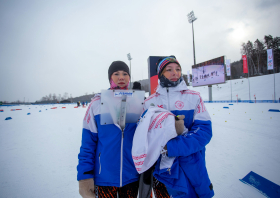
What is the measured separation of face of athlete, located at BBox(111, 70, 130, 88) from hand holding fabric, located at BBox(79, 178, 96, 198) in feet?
3.33

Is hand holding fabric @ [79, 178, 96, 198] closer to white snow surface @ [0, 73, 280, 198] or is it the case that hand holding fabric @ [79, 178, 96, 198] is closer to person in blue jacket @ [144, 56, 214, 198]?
person in blue jacket @ [144, 56, 214, 198]

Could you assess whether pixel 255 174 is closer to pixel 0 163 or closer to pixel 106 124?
pixel 106 124

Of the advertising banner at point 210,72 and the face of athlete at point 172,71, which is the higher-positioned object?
the advertising banner at point 210,72

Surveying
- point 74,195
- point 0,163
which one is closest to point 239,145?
point 74,195

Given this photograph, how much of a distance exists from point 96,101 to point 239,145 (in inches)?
153

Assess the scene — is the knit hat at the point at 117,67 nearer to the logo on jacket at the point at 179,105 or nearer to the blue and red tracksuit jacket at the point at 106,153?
the blue and red tracksuit jacket at the point at 106,153

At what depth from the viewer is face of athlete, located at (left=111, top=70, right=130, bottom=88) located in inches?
53.5

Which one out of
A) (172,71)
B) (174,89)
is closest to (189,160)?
(174,89)

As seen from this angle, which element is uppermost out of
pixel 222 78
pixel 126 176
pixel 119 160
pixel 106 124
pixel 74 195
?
pixel 222 78

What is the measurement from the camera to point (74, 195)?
72.1 inches

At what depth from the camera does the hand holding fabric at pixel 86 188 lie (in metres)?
1.07

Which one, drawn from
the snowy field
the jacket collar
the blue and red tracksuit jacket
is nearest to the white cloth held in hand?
the blue and red tracksuit jacket

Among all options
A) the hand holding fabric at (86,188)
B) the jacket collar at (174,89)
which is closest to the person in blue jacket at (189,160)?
the jacket collar at (174,89)

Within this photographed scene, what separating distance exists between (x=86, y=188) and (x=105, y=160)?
11.2 inches
